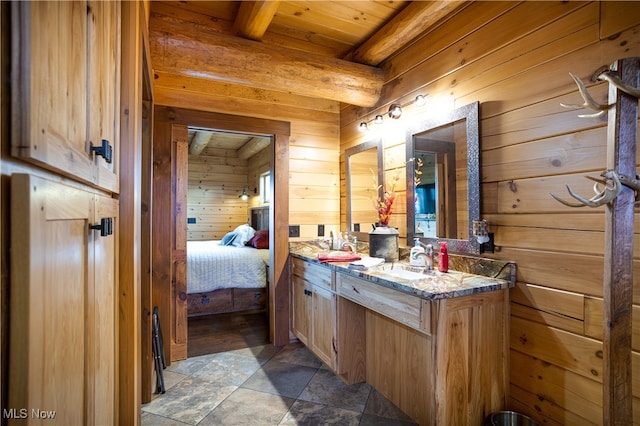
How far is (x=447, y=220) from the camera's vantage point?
79.7 inches

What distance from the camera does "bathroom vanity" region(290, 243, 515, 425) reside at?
1499 millimetres

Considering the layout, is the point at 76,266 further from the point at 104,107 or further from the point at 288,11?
the point at 288,11

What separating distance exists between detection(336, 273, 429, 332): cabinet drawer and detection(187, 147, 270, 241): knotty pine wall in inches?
202

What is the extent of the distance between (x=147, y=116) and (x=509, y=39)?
2.35m

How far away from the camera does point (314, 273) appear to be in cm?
255

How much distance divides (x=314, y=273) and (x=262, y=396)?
949 mm

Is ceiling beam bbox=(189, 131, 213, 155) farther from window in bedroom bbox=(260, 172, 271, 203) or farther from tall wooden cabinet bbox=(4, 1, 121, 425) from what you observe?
tall wooden cabinet bbox=(4, 1, 121, 425)

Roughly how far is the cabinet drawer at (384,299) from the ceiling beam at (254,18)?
5.97 ft

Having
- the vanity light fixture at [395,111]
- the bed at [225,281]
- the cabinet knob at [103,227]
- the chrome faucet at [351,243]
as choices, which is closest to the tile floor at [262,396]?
the chrome faucet at [351,243]

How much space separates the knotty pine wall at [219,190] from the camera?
23.4 feet

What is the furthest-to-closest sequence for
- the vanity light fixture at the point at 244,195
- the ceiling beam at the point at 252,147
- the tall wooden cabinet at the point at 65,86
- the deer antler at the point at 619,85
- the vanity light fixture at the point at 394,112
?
the vanity light fixture at the point at 244,195, the ceiling beam at the point at 252,147, the vanity light fixture at the point at 394,112, the deer antler at the point at 619,85, the tall wooden cabinet at the point at 65,86

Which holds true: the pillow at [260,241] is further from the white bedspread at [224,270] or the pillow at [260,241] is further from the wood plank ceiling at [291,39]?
the wood plank ceiling at [291,39]

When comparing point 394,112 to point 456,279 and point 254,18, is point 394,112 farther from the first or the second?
point 456,279

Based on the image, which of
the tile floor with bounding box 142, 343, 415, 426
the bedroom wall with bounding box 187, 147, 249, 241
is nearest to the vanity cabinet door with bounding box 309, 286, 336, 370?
the tile floor with bounding box 142, 343, 415, 426
